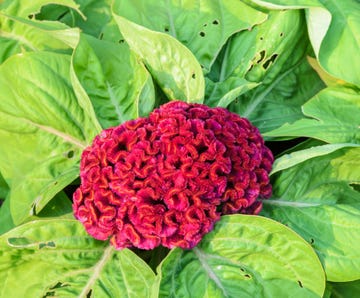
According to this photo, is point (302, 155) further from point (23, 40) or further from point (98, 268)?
point (23, 40)

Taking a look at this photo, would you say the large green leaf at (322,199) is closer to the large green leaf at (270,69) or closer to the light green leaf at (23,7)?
the large green leaf at (270,69)

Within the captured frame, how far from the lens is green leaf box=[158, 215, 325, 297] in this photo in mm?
1240

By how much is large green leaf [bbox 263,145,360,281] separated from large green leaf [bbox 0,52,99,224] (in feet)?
1.58

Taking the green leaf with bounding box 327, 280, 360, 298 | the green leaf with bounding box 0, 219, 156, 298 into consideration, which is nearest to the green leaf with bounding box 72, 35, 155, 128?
the green leaf with bounding box 0, 219, 156, 298

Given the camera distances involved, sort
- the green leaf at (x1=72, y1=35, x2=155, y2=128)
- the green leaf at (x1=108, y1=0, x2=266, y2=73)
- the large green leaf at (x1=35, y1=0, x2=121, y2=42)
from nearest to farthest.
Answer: the green leaf at (x1=72, y1=35, x2=155, y2=128)
the green leaf at (x1=108, y1=0, x2=266, y2=73)
the large green leaf at (x1=35, y1=0, x2=121, y2=42)

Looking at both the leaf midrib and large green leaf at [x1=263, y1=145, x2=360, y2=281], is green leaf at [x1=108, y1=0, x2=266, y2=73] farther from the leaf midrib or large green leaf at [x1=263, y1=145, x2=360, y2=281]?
the leaf midrib

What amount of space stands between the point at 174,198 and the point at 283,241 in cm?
24

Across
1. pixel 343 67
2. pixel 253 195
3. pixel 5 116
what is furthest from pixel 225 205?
pixel 5 116

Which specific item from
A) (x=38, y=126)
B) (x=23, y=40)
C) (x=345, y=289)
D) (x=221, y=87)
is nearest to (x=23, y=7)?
(x=23, y=40)

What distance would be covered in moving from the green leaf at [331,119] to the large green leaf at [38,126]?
0.49 meters

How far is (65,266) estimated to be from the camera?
1319mm

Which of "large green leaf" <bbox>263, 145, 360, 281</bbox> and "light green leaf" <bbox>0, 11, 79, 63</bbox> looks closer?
"large green leaf" <bbox>263, 145, 360, 281</bbox>

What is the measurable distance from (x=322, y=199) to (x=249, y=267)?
0.26m

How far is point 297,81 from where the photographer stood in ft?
5.46
